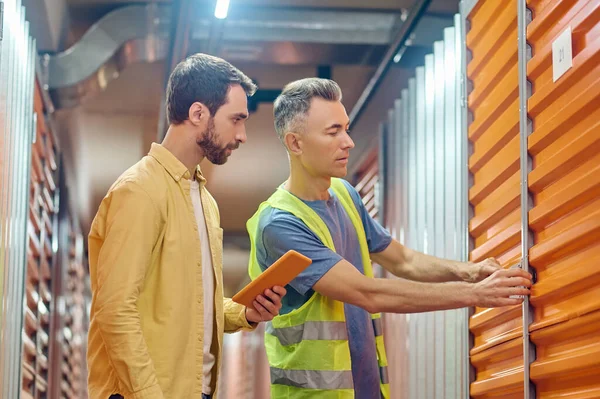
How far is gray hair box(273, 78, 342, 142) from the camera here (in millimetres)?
4203

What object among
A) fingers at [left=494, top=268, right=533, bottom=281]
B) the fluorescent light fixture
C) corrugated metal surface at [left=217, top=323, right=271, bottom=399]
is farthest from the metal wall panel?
corrugated metal surface at [left=217, top=323, right=271, bottom=399]

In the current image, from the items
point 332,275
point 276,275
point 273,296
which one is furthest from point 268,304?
point 332,275

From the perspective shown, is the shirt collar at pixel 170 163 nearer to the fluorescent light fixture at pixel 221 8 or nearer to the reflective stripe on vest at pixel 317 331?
the reflective stripe on vest at pixel 317 331

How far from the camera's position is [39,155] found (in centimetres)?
760

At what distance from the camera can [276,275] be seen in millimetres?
3340

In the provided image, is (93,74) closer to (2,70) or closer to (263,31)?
(263,31)

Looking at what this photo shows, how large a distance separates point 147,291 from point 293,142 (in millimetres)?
1271

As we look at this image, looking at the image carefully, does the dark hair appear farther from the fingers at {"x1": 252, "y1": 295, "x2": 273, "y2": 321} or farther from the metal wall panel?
the metal wall panel

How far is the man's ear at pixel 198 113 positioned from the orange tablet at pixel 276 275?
62cm

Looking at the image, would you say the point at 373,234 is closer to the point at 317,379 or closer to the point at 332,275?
the point at 332,275

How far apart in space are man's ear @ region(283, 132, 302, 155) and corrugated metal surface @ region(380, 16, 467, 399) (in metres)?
0.94

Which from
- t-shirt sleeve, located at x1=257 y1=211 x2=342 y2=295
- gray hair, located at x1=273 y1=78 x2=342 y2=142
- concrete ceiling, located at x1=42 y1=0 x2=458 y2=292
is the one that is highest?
concrete ceiling, located at x1=42 y1=0 x2=458 y2=292

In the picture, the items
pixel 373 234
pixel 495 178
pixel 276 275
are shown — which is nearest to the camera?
pixel 276 275

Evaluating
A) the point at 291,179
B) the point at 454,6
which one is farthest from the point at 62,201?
the point at 291,179
